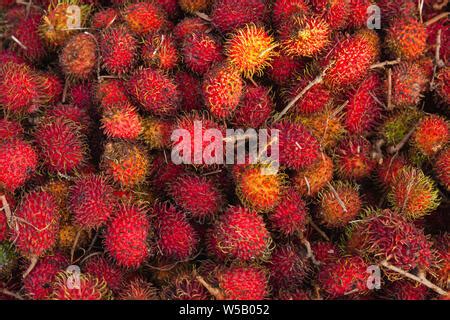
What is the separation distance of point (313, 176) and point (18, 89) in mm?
950

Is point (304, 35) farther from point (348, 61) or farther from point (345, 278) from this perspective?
point (345, 278)

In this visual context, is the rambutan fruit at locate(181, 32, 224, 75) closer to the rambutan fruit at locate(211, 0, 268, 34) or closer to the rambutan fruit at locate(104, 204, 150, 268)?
the rambutan fruit at locate(211, 0, 268, 34)

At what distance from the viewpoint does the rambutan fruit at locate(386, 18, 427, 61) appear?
5.32 ft

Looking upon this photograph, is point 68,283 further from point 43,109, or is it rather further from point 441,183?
point 441,183

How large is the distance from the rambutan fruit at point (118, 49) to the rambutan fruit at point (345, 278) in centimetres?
89

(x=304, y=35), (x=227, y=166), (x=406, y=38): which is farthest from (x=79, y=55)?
(x=406, y=38)

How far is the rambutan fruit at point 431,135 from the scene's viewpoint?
5.16ft

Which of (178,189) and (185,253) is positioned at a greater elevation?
(178,189)

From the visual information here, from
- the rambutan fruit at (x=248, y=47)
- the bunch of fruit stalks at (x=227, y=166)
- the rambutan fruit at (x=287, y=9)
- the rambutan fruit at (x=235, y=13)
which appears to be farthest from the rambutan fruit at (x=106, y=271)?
the rambutan fruit at (x=287, y=9)

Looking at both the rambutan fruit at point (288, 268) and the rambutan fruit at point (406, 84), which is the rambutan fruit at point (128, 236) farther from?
the rambutan fruit at point (406, 84)

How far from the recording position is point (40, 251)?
1393 millimetres
